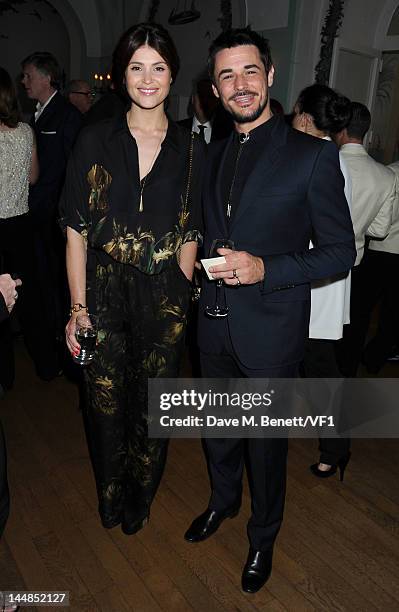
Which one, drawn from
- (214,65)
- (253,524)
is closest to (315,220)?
(214,65)

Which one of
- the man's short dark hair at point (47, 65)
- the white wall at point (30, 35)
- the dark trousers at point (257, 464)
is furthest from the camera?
the white wall at point (30, 35)

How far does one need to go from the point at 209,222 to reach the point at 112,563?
1424mm

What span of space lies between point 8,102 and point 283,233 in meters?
2.03

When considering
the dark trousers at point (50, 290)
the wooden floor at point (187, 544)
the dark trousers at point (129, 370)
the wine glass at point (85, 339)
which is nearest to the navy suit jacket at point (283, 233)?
the dark trousers at point (129, 370)

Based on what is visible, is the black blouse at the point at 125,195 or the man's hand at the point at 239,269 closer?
the man's hand at the point at 239,269

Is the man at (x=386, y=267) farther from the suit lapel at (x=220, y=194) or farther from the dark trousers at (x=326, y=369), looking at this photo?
the suit lapel at (x=220, y=194)

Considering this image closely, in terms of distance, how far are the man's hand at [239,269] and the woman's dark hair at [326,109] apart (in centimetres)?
108

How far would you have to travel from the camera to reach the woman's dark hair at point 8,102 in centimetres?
284

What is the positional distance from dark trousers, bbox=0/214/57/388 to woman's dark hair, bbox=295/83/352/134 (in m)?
1.95

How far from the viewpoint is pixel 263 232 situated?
A: 67.2 inches

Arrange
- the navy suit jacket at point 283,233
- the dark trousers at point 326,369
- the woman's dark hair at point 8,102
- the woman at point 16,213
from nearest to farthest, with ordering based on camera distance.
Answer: the navy suit jacket at point 283,233 → the dark trousers at point 326,369 → the woman's dark hair at point 8,102 → the woman at point 16,213

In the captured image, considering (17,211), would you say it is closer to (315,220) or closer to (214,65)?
(214,65)

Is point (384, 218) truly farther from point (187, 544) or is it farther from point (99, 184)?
point (187, 544)

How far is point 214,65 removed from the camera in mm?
1784
